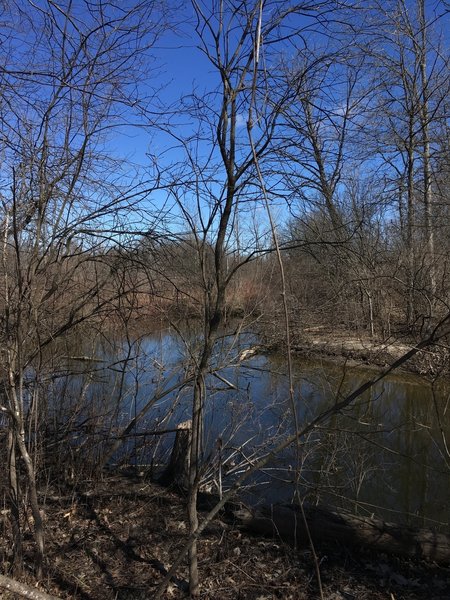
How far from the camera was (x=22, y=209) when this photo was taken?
3713 millimetres

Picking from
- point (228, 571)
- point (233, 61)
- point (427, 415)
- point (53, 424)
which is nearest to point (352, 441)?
point (427, 415)

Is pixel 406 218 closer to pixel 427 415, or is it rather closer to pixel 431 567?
pixel 427 415

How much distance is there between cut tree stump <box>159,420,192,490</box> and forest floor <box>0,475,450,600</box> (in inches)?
25.2

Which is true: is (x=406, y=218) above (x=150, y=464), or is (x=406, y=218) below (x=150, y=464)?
above

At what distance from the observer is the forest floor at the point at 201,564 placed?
4.04 metres

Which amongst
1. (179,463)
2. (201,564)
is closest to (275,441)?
(179,463)

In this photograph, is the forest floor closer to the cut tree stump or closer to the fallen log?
the fallen log

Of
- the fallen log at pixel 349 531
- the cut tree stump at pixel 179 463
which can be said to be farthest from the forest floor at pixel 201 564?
the cut tree stump at pixel 179 463

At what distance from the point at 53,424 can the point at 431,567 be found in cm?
473

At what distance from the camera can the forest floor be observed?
159 inches

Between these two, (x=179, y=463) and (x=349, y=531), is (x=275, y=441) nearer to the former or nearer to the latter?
(x=179, y=463)

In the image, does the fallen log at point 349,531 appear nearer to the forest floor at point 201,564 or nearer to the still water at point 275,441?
the forest floor at point 201,564

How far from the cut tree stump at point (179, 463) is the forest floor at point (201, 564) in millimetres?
641

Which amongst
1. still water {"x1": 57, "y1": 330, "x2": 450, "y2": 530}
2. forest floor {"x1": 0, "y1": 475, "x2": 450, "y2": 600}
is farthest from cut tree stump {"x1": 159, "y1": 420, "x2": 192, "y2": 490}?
forest floor {"x1": 0, "y1": 475, "x2": 450, "y2": 600}
